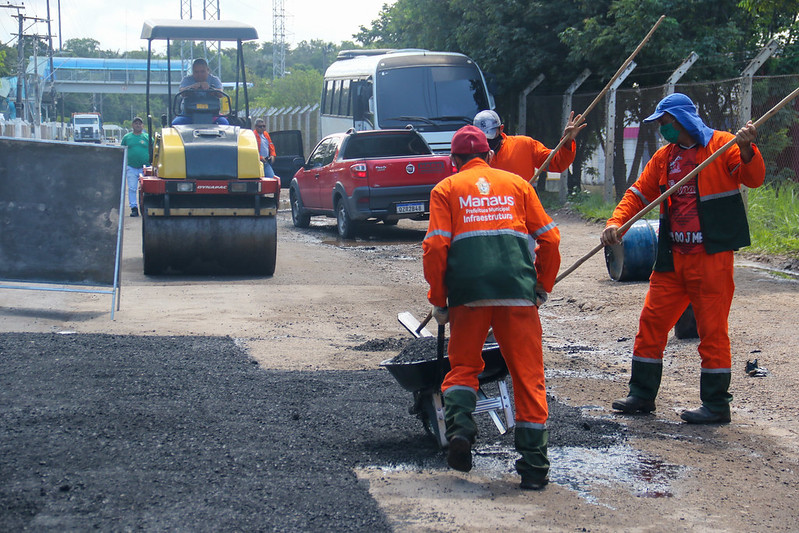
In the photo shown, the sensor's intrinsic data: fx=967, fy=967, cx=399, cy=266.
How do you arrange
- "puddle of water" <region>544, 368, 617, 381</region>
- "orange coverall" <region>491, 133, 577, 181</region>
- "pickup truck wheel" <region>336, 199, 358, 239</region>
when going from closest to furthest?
"puddle of water" <region>544, 368, 617, 381</region>, "orange coverall" <region>491, 133, 577, 181</region>, "pickup truck wheel" <region>336, 199, 358, 239</region>

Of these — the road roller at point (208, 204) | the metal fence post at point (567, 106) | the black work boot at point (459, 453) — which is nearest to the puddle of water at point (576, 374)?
the black work boot at point (459, 453)

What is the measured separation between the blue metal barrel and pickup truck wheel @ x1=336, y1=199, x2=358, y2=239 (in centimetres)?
596

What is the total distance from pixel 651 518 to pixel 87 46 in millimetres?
127861

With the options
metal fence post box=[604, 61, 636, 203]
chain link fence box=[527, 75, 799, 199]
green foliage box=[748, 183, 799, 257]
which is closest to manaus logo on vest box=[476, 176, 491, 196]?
green foliage box=[748, 183, 799, 257]

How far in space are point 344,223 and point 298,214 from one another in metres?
2.54

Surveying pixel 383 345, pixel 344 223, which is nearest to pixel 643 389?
pixel 383 345

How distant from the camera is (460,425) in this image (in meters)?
4.40

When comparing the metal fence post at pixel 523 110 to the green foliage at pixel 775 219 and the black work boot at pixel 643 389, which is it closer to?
the green foliage at pixel 775 219

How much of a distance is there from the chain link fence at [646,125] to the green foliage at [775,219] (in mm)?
685

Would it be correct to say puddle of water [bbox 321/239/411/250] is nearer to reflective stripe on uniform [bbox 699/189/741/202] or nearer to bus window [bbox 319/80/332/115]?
reflective stripe on uniform [bbox 699/189/741/202]

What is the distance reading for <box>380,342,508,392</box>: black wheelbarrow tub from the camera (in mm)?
4738

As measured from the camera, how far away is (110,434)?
4.93 meters

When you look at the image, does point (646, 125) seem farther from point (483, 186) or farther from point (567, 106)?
point (483, 186)

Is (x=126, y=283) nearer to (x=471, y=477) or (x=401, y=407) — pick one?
(x=401, y=407)
